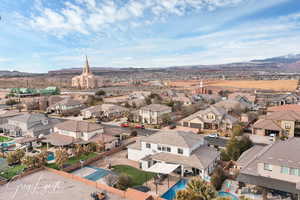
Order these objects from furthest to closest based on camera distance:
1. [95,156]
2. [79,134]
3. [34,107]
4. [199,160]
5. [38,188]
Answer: [34,107] → [79,134] → [95,156] → [199,160] → [38,188]

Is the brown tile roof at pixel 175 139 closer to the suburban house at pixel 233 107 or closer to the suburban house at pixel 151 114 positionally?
the suburban house at pixel 151 114

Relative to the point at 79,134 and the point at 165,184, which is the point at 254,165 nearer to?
the point at 165,184

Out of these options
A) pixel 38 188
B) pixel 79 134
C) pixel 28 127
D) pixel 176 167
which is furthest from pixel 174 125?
pixel 38 188

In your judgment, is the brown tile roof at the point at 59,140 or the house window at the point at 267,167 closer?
the house window at the point at 267,167

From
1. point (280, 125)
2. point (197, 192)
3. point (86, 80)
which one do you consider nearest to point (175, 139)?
point (197, 192)

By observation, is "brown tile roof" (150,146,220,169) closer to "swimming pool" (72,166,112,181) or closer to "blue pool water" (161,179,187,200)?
"blue pool water" (161,179,187,200)

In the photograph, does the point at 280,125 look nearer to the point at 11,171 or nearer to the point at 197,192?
the point at 197,192

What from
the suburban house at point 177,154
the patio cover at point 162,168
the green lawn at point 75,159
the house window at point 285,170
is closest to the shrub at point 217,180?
the suburban house at point 177,154
